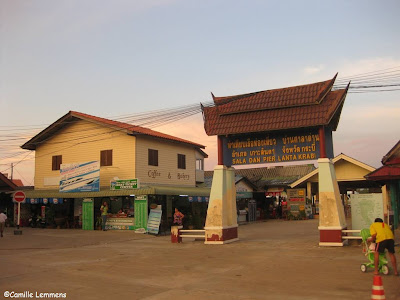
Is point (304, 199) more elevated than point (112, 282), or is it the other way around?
point (304, 199)

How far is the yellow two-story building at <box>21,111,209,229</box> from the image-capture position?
1001 inches

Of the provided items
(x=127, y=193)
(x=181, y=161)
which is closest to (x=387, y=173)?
(x=127, y=193)

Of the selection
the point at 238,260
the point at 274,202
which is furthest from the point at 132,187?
the point at 274,202

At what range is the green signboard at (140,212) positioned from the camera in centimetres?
2384

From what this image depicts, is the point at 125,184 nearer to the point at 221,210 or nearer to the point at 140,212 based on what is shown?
the point at 140,212

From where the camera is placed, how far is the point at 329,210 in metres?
16.0

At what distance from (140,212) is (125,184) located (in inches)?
77.3

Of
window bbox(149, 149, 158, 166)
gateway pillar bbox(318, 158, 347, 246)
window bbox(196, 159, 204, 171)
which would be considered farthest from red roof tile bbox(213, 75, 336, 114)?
window bbox(196, 159, 204, 171)

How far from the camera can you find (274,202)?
45906 millimetres

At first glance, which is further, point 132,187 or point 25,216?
point 25,216

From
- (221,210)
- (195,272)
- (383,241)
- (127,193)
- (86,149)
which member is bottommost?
(195,272)

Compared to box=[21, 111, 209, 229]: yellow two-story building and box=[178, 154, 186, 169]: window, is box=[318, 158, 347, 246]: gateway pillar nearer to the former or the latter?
box=[21, 111, 209, 229]: yellow two-story building

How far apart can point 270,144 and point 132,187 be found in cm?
973

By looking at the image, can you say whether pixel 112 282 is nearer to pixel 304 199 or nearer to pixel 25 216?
pixel 25 216
